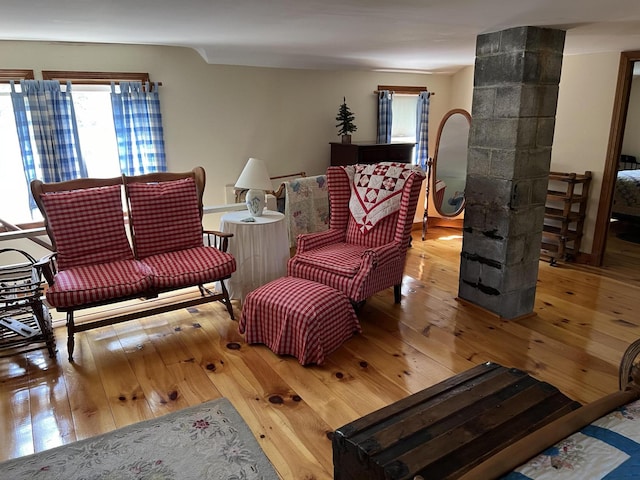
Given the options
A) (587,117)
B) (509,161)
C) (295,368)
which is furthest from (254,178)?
(587,117)

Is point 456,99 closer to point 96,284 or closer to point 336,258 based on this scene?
point 336,258

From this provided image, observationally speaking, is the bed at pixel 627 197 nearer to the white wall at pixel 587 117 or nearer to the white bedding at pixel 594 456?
the white wall at pixel 587 117

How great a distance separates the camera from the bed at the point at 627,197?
19.0 feet

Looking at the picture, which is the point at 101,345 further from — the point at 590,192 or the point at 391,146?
the point at 590,192

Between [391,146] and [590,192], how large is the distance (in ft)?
6.62

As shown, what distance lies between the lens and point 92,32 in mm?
3256

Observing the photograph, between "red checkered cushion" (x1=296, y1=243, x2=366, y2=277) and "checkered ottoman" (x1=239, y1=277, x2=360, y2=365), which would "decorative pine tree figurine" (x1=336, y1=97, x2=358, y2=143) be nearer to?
"red checkered cushion" (x1=296, y1=243, x2=366, y2=277)

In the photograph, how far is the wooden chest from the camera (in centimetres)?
143

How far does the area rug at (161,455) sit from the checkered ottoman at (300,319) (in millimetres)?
621

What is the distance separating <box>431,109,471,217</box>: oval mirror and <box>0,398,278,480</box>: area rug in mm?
3974

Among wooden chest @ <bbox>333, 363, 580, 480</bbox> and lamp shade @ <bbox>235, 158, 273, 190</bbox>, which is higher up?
lamp shade @ <bbox>235, 158, 273, 190</bbox>

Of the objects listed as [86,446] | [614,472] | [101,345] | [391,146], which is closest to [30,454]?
[86,446]

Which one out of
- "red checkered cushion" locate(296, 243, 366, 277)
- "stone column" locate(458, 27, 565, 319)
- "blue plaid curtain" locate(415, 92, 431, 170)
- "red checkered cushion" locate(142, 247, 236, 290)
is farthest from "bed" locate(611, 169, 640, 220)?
"red checkered cushion" locate(142, 247, 236, 290)

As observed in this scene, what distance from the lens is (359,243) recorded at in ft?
12.1
